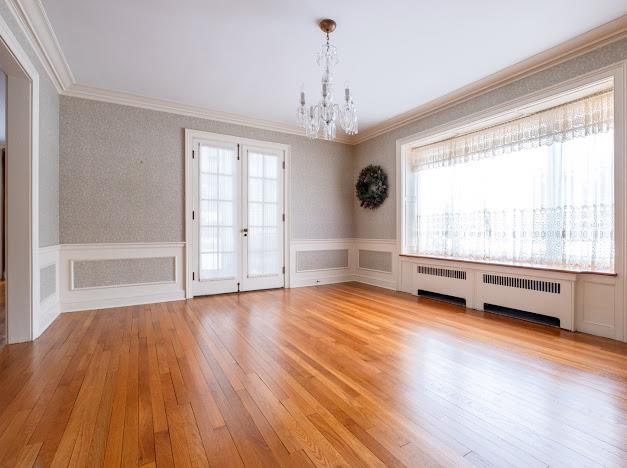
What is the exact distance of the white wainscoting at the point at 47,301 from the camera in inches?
116

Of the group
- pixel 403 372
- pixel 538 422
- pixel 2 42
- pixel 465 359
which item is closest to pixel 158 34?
pixel 2 42

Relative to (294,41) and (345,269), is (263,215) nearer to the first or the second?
(345,269)

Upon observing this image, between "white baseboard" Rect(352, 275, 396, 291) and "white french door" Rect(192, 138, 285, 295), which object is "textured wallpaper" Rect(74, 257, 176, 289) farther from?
"white baseboard" Rect(352, 275, 396, 291)

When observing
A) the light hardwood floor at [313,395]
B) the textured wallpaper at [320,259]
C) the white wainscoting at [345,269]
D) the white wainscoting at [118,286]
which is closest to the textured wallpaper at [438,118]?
the white wainscoting at [345,269]

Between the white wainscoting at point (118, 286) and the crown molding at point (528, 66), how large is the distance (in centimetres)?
390

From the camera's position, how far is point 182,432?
5.05 feet

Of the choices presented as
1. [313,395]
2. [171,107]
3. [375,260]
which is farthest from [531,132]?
[171,107]

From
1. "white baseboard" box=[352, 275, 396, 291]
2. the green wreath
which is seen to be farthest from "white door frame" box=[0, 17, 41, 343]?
"white baseboard" box=[352, 275, 396, 291]

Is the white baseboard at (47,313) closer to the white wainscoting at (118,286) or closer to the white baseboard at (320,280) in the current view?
the white wainscoting at (118,286)

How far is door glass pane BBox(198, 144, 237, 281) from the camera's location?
462cm

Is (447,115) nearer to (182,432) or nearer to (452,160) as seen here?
(452,160)

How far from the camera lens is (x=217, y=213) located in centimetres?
471

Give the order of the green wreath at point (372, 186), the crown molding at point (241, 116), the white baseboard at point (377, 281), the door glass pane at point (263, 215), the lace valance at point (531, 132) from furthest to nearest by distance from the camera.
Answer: the green wreath at point (372, 186) → the white baseboard at point (377, 281) → the door glass pane at point (263, 215) → the lace valance at point (531, 132) → the crown molding at point (241, 116)

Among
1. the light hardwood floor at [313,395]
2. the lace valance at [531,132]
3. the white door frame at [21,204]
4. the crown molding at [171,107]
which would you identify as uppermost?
the crown molding at [171,107]
